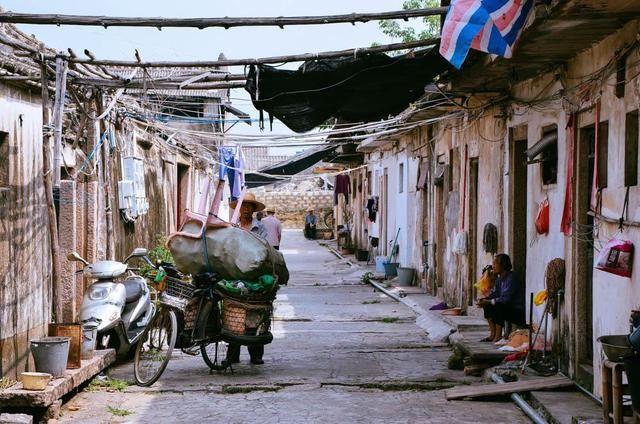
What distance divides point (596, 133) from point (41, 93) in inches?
225

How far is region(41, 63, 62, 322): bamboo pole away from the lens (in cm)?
954

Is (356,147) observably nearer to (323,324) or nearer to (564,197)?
(323,324)

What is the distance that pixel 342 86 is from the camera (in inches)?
416

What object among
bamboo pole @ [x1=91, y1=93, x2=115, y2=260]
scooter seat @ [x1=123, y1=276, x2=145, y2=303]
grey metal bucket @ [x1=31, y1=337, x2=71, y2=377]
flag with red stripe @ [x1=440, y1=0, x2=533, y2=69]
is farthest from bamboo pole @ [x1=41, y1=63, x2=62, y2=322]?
flag with red stripe @ [x1=440, y1=0, x2=533, y2=69]

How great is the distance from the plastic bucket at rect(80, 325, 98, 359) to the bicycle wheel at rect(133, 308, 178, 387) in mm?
517

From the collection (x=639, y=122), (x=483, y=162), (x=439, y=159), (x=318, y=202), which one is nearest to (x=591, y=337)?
(x=639, y=122)

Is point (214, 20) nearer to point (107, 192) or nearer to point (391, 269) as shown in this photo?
point (107, 192)

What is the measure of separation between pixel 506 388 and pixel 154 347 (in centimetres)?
380

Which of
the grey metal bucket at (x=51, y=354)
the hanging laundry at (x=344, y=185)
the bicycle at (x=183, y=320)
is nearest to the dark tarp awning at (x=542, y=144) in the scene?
the bicycle at (x=183, y=320)

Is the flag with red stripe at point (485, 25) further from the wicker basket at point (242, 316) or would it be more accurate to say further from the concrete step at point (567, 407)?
the wicker basket at point (242, 316)

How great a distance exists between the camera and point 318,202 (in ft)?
179

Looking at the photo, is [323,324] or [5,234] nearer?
[5,234]

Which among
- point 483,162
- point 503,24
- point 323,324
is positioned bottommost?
point 323,324

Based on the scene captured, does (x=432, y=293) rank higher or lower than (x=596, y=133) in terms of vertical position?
lower
